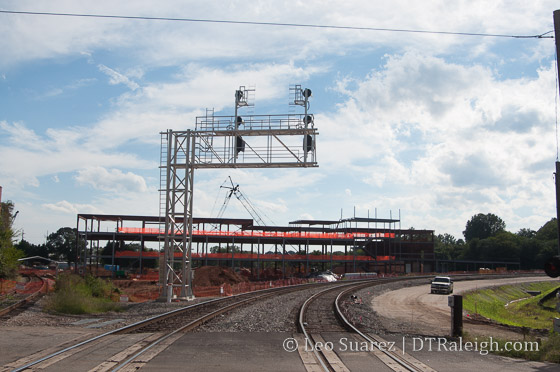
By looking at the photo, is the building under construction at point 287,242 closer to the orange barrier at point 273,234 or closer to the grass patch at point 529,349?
the orange barrier at point 273,234

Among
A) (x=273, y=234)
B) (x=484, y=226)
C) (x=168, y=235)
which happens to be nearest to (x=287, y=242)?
(x=273, y=234)

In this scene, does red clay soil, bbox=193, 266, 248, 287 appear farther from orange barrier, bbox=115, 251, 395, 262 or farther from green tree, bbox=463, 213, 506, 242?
green tree, bbox=463, 213, 506, 242

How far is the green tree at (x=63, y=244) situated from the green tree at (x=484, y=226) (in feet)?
453

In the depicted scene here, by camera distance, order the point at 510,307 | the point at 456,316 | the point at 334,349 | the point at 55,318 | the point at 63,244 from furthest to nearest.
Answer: the point at 63,244
the point at 510,307
the point at 55,318
the point at 456,316
the point at 334,349

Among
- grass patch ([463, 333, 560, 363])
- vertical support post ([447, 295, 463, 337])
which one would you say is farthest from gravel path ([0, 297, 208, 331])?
grass patch ([463, 333, 560, 363])

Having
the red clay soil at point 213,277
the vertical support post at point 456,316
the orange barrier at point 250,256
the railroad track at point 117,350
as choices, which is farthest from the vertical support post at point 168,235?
the orange barrier at point 250,256

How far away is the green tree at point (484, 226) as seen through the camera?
18588cm

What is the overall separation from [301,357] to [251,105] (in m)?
19.2

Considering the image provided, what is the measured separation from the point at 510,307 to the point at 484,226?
154082 mm

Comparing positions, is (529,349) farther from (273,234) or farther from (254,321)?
(273,234)

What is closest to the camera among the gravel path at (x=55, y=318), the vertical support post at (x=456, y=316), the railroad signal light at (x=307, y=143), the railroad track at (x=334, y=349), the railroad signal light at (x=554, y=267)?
the railroad track at (x=334, y=349)

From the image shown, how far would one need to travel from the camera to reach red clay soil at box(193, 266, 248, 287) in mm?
54938

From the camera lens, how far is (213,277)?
→ 185 feet

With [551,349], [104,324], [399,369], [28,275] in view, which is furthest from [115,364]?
[28,275]
